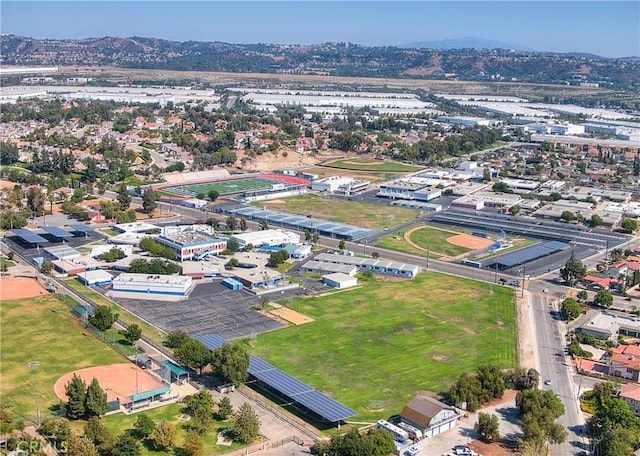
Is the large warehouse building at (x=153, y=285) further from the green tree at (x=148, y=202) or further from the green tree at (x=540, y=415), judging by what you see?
the green tree at (x=540, y=415)

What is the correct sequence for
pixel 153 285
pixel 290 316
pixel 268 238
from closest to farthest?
pixel 290 316 → pixel 153 285 → pixel 268 238

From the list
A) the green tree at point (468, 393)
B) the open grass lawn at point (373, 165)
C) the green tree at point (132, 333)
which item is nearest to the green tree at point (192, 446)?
the green tree at point (132, 333)

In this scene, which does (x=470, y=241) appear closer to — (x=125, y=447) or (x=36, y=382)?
(x=36, y=382)

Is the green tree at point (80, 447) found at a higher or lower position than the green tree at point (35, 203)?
lower

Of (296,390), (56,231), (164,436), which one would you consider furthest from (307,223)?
(164,436)

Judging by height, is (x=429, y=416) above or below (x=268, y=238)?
→ below
